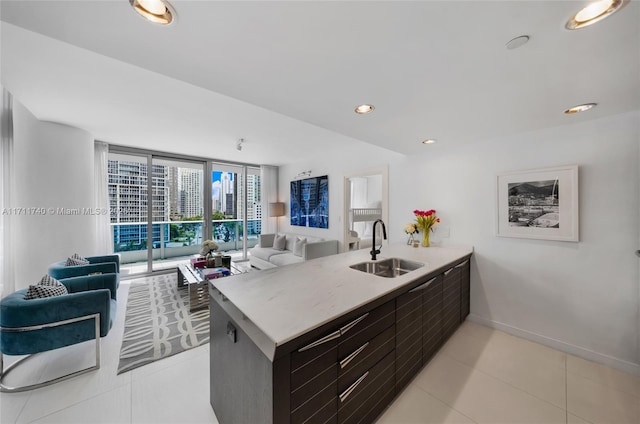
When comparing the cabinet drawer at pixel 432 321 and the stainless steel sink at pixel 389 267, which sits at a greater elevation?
the stainless steel sink at pixel 389 267

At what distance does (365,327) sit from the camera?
4.16ft

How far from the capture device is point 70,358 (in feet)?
6.91

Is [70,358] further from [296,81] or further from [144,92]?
[296,81]

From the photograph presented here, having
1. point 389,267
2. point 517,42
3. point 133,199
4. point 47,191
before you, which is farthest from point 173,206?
point 517,42

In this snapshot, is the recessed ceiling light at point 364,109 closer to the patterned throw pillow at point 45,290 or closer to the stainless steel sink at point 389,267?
the stainless steel sink at point 389,267

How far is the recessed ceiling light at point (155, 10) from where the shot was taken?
867mm

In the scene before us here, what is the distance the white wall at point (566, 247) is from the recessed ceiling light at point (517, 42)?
68.6 inches

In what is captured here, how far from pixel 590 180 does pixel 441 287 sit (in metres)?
1.64

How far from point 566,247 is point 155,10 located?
11.4ft

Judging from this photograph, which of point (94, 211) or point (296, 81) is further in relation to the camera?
point (94, 211)

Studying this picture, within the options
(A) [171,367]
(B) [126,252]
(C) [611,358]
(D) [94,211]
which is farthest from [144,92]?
(C) [611,358]

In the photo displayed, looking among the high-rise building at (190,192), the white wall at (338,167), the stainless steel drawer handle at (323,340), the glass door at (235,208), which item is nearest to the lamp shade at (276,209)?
the glass door at (235,208)

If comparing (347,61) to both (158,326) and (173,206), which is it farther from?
(173,206)

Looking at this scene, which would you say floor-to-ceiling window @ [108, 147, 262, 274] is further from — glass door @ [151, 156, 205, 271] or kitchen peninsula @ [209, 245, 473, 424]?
kitchen peninsula @ [209, 245, 473, 424]
